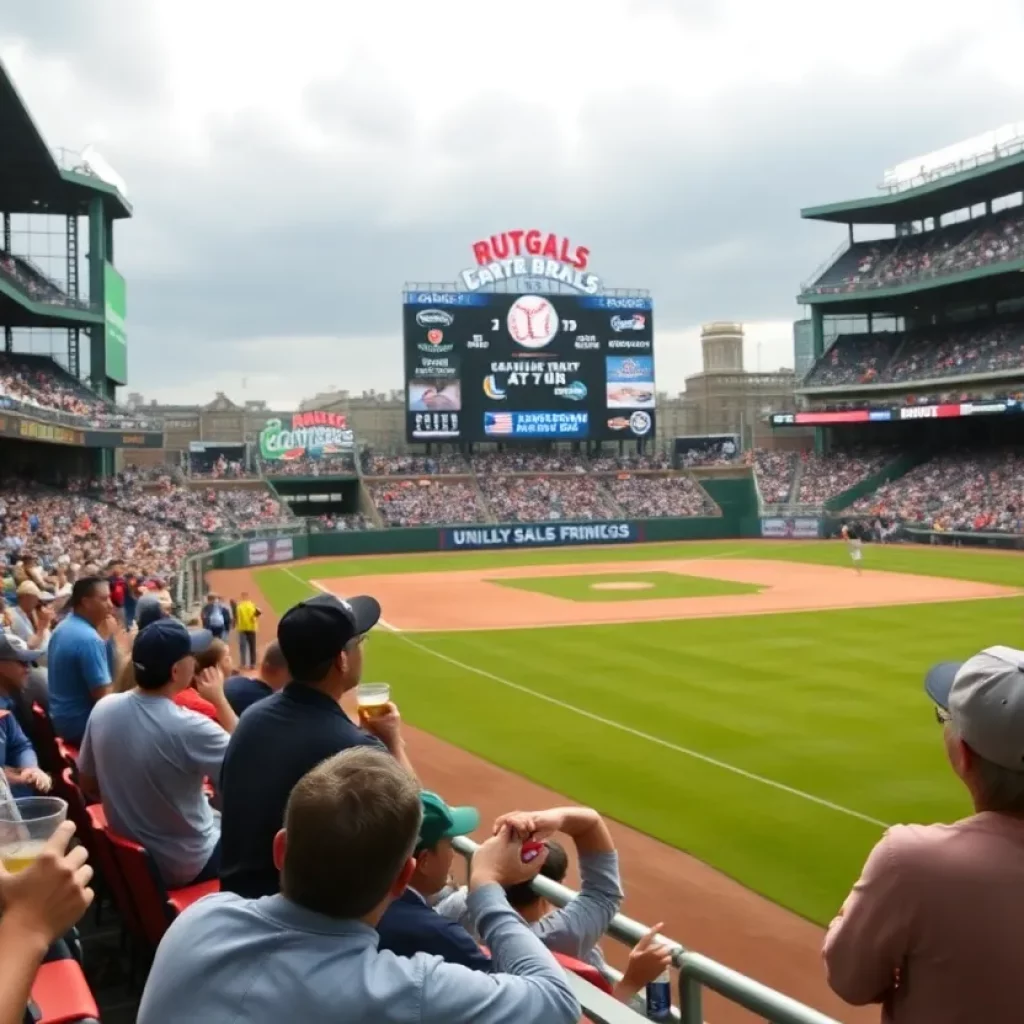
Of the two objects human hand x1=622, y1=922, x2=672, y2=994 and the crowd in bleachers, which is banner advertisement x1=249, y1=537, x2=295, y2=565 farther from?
human hand x1=622, y1=922, x2=672, y2=994

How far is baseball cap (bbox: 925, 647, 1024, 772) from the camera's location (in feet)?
9.16

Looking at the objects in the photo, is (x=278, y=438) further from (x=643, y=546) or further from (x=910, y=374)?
(x=910, y=374)

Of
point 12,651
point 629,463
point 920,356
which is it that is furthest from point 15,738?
point 920,356

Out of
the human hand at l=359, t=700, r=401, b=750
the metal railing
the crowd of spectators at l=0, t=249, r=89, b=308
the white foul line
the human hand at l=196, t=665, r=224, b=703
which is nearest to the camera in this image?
the metal railing

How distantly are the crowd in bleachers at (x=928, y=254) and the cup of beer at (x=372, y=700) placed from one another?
60472 millimetres

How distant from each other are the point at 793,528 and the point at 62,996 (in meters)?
59.3

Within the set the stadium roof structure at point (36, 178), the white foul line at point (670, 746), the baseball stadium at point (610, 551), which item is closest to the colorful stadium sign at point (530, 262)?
the baseball stadium at point (610, 551)

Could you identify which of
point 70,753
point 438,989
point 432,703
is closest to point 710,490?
point 432,703

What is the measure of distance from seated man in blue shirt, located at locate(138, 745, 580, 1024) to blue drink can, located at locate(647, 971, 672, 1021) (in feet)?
4.51

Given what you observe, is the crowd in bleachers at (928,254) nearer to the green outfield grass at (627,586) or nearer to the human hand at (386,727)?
the green outfield grass at (627,586)

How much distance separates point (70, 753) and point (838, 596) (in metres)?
27.7

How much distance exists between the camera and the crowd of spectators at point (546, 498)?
203ft

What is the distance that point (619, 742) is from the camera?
14.8m

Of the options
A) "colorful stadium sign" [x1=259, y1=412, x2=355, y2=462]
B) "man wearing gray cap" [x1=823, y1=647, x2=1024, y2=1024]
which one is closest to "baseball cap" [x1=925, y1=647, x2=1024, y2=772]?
"man wearing gray cap" [x1=823, y1=647, x2=1024, y2=1024]
